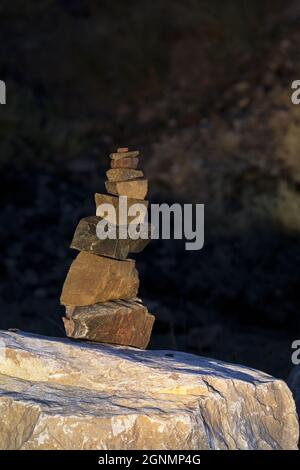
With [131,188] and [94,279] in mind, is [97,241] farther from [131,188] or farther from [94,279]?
[131,188]

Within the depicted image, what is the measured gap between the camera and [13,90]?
12.6 meters

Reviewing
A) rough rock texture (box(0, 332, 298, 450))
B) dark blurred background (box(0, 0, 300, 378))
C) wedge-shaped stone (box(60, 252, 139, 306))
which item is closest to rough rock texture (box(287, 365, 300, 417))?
rough rock texture (box(0, 332, 298, 450))

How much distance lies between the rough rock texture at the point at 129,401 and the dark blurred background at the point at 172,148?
101 inches

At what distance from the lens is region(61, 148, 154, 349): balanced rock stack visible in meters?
4.23

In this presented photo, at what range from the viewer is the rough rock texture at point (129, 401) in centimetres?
324

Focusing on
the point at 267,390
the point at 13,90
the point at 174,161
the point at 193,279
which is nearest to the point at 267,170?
the point at 174,161

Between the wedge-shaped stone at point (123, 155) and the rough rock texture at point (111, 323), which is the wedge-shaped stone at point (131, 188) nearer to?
the wedge-shaped stone at point (123, 155)

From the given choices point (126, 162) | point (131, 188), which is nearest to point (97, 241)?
point (131, 188)

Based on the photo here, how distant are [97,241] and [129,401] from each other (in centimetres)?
106

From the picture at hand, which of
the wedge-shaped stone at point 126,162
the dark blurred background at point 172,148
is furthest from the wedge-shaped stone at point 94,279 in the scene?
the dark blurred background at point 172,148

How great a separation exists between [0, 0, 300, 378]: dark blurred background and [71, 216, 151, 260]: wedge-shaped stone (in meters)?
2.15

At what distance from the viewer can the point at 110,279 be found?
4.32 m

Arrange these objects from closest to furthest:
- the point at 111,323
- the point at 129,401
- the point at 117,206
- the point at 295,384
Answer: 1. the point at 129,401
2. the point at 111,323
3. the point at 117,206
4. the point at 295,384

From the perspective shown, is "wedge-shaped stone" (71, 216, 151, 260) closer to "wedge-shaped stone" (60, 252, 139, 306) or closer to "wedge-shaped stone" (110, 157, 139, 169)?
"wedge-shaped stone" (60, 252, 139, 306)
